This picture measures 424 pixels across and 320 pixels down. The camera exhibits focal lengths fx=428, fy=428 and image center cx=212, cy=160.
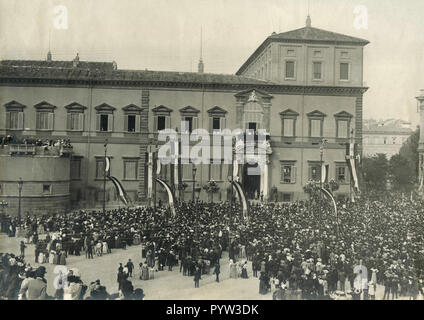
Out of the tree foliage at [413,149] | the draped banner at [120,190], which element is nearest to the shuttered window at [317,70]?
the tree foliage at [413,149]

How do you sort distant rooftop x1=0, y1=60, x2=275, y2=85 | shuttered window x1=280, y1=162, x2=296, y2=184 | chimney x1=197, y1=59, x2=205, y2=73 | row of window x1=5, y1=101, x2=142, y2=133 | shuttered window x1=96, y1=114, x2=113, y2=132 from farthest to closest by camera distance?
shuttered window x1=280, y1=162, x2=296, y2=184 < shuttered window x1=96, y1=114, x2=113, y2=132 < row of window x1=5, y1=101, x2=142, y2=133 < distant rooftop x1=0, y1=60, x2=275, y2=85 < chimney x1=197, y1=59, x2=205, y2=73

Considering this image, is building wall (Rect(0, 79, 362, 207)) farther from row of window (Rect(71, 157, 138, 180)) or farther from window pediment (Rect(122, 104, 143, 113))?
window pediment (Rect(122, 104, 143, 113))

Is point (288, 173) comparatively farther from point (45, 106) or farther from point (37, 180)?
point (45, 106)

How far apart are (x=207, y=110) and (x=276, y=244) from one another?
12562 millimetres

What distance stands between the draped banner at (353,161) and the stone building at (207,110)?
56cm

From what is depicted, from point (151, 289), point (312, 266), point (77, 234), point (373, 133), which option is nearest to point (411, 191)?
point (373, 133)

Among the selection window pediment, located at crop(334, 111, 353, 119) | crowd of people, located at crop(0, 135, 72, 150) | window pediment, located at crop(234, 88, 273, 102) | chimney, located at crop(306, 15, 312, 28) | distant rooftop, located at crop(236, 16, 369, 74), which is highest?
distant rooftop, located at crop(236, 16, 369, 74)

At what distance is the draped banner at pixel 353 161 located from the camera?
22.8 meters

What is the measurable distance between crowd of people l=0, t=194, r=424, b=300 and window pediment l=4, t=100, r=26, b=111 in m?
7.47

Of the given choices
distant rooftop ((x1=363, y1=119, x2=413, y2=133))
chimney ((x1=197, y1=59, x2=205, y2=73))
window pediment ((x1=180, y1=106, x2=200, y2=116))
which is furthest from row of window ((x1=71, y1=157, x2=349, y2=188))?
chimney ((x1=197, y1=59, x2=205, y2=73))

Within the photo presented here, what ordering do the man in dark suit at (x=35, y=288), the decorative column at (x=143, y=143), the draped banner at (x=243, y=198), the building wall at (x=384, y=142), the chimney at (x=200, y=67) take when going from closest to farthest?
the man in dark suit at (x=35, y=288), the draped banner at (x=243, y=198), the chimney at (x=200, y=67), the building wall at (x=384, y=142), the decorative column at (x=143, y=143)

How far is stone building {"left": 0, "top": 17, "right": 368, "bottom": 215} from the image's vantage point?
2431 centimetres

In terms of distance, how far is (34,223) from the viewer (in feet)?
61.4

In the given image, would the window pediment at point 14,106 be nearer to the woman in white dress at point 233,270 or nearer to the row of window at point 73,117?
the row of window at point 73,117
